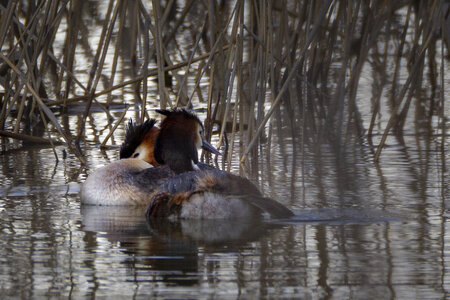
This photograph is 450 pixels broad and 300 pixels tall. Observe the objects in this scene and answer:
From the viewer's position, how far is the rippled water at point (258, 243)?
3602 millimetres

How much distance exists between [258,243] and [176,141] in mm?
1661

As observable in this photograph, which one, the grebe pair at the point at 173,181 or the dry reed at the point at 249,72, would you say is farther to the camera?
the dry reed at the point at 249,72

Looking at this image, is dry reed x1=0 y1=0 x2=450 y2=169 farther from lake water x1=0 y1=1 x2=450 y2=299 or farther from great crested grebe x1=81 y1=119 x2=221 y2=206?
great crested grebe x1=81 y1=119 x2=221 y2=206

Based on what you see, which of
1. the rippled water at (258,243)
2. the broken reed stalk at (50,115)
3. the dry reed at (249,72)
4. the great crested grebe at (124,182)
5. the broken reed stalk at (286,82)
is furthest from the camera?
the broken reed stalk at (50,115)

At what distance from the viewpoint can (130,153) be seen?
650 centimetres

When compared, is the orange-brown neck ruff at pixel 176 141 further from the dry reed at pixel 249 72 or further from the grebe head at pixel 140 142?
the grebe head at pixel 140 142

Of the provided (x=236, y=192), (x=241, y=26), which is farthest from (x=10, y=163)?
(x=236, y=192)

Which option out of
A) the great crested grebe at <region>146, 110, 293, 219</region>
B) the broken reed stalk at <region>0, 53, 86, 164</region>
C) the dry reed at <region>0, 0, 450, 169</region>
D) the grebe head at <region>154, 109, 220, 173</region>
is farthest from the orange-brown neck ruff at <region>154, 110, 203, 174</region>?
the broken reed stalk at <region>0, 53, 86, 164</region>

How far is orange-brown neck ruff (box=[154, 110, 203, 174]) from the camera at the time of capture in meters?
5.88

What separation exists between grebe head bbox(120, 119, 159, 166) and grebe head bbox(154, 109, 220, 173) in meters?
0.48

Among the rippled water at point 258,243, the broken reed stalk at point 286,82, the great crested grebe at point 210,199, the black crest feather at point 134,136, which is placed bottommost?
the rippled water at point 258,243

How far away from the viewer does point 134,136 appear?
253 inches

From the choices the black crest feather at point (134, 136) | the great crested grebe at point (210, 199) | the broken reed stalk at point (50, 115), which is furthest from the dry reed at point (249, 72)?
the great crested grebe at point (210, 199)

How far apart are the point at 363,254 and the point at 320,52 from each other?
5551 millimetres
